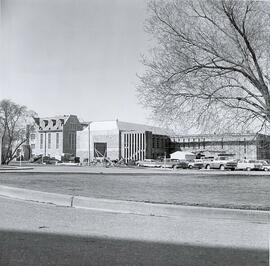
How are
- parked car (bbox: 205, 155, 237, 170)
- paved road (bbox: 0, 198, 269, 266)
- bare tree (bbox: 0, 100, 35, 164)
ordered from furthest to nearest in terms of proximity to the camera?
parked car (bbox: 205, 155, 237, 170) → bare tree (bbox: 0, 100, 35, 164) → paved road (bbox: 0, 198, 269, 266)

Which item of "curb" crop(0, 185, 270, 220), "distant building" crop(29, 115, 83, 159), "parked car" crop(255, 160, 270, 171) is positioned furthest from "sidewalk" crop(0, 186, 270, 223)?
"distant building" crop(29, 115, 83, 159)

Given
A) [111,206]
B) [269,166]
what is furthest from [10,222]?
[269,166]

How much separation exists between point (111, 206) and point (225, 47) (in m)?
10.1

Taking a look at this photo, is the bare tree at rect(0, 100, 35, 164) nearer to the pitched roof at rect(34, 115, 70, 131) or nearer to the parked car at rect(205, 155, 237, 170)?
the parked car at rect(205, 155, 237, 170)

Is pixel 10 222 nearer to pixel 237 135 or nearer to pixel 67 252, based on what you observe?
pixel 67 252

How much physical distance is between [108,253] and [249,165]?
4263 centimetres

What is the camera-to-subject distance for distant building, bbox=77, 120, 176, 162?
300 feet

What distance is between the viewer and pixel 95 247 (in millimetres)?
5082

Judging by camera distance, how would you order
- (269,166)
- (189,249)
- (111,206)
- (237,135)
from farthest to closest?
(269,166), (237,135), (111,206), (189,249)

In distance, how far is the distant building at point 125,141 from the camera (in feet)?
300

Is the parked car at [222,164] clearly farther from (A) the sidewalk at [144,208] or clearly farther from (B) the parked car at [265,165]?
(A) the sidewalk at [144,208]

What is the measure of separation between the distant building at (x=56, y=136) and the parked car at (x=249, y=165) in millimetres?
62248

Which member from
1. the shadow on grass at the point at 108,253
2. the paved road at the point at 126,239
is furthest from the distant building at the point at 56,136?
the shadow on grass at the point at 108,253

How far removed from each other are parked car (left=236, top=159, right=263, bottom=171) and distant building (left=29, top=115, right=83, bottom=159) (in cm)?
6225
